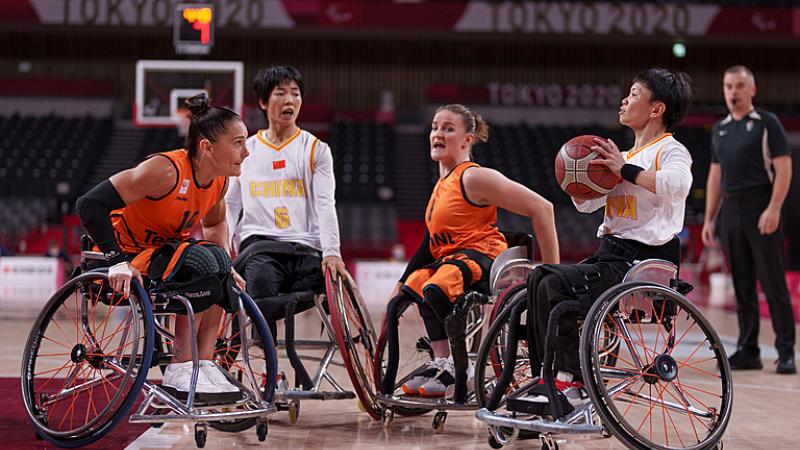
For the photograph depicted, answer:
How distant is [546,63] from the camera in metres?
21.3

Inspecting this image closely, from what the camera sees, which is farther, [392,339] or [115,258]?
[392,339]

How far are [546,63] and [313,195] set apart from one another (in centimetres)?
1801

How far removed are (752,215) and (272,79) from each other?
2982 mm

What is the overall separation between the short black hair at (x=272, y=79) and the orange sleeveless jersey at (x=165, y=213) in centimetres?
85

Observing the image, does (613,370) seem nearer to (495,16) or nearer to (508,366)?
(508,366)

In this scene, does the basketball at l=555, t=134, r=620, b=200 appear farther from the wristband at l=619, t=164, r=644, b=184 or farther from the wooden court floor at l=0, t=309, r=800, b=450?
the wooden court floor at l=0, t=309, r=800, b=450

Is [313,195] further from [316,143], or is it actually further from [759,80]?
[759,80]

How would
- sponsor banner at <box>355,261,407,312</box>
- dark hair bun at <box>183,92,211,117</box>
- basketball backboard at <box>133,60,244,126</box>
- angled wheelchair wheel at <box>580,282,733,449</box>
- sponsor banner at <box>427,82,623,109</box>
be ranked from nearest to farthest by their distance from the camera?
angled wheelchair wheel at <box>580,282,733,449</box> < dark hair bun at <box>183,92,211,117</box> < sponsor banner at <box>355,261,407,312</box> < basketball backboard at <box>133,60,244,126</box> < sponsor banner at <box>427,82,623,109</box>

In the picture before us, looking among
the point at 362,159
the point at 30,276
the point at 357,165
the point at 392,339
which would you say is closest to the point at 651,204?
the point at 392,339

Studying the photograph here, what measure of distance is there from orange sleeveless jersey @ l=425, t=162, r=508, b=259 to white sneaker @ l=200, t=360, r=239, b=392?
106 centimetres

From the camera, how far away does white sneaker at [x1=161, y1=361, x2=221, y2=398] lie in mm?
2918

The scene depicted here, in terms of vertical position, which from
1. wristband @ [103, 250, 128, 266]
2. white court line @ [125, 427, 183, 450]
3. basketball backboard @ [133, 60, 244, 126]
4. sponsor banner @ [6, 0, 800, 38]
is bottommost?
white court line @ [125, 427, 183, 450]

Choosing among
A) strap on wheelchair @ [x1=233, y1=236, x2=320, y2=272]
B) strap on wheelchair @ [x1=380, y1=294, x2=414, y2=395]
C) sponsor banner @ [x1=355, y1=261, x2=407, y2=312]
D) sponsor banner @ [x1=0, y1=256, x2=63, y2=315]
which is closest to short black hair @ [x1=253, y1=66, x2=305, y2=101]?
strap on wheelchair @ [x1=233, y1=236, x2=320, y2=272]

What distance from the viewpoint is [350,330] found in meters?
3.58
